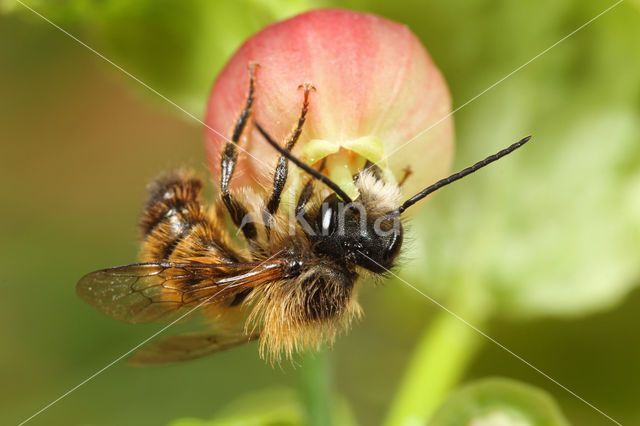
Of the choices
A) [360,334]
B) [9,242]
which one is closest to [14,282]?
[9,242]

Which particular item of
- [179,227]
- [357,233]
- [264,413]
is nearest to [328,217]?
[357,233]

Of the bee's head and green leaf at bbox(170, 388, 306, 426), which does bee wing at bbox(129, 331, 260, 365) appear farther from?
the bee's head

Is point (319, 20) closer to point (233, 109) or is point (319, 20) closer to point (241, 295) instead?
point (233, 109)

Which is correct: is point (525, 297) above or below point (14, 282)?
above

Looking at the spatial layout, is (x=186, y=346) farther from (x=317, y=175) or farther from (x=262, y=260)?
(x=317, y=175)

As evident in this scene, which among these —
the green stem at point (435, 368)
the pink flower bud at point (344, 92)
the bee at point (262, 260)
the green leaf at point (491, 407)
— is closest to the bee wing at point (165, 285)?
the bee at point (262, 260)

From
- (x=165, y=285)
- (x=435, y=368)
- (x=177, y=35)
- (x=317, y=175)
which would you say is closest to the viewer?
(x=317, y=175)
